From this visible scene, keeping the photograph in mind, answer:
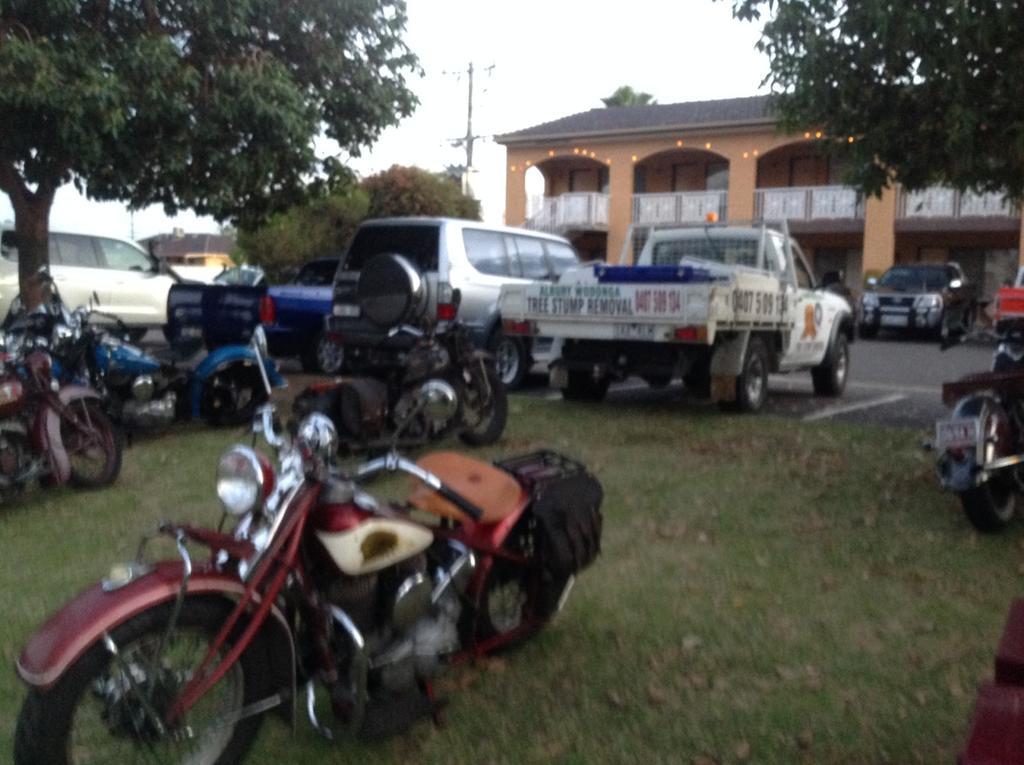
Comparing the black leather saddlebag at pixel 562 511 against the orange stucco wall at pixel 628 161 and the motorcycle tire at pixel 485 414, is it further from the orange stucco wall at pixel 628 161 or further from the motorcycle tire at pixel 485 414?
the orange stucco wall at pixel 628 161

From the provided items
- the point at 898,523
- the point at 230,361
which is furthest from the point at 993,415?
the point at 230,361

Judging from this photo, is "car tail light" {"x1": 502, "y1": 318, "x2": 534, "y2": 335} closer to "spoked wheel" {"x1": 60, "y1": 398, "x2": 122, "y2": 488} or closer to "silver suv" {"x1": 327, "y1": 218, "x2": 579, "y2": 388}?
"silver suv" {"x1": 327, "y1": 218, "x2": 579, "y2": 388}

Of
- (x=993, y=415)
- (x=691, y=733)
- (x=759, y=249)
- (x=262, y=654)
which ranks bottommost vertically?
(x=691, y=733)

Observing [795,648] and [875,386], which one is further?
[875,386]

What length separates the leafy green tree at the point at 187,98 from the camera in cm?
1027

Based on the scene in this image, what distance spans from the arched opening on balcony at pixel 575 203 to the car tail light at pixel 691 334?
23.8 metres

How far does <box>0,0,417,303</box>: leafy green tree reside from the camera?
33.7 ft

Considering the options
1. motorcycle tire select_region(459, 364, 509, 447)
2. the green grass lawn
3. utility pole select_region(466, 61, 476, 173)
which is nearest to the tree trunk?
the green grass lawn

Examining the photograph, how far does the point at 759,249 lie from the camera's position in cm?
1207

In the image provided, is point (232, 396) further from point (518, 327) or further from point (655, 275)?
point (655, 275)

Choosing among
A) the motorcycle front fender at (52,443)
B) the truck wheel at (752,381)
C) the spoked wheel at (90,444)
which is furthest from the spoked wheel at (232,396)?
the truck wheel at (752,381)

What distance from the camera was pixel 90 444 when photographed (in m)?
7.75

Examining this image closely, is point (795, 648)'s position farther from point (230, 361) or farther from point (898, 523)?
point (230, 361)

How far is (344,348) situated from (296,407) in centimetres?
159
